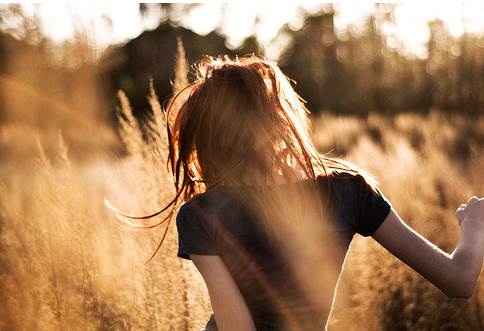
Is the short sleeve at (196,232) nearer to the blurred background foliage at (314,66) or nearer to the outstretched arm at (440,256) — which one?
the outstretched arm at (440,256)

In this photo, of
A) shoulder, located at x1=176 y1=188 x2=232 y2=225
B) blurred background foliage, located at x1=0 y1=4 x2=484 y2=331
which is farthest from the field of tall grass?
shoulder, located at x1=176 y1=188 x2=232 y2=225

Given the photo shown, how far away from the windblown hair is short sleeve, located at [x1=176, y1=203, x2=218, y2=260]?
117 millimetres

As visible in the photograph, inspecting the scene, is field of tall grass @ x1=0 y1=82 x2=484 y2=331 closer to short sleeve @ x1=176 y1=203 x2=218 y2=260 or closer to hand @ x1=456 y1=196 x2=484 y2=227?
hand @ x1=456 y1=196 x2=484 y2=227

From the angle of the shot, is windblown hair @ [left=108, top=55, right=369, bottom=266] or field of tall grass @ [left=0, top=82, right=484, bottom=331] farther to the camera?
field of tall grass @ [left=0, top=82, right=484, bottom=331]

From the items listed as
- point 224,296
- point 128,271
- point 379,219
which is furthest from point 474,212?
point 128,271

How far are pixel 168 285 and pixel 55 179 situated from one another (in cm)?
69

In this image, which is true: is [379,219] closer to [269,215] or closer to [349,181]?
[349,181]

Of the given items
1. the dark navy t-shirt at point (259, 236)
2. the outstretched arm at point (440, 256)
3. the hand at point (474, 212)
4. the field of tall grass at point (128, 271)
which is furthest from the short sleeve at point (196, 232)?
the field of tall grass at point (128, 271)

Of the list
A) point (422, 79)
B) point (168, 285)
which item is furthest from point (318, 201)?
point (422, 79)

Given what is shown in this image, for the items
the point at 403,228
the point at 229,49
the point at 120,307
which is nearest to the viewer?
the point at 403,228

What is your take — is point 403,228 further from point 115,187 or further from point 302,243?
point 115,187

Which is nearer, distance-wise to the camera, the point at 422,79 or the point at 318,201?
the point at 318,201

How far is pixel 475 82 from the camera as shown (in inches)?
666

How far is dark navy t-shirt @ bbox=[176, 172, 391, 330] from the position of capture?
1.39 m
